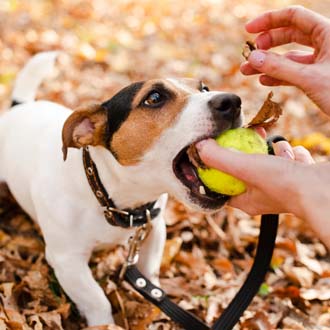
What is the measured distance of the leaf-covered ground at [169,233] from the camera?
9.26ft

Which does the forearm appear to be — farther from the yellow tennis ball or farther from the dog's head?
the dog's head

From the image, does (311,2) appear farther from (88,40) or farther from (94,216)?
(94,216)

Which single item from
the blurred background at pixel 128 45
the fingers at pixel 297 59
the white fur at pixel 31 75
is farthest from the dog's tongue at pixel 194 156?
the blurred background at pixel 128 45

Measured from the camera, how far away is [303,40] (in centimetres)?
255

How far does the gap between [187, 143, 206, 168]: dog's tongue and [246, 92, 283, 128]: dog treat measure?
0.26 metres

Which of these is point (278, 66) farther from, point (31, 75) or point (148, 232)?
point (31, 75)

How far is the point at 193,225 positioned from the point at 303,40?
1452 mm

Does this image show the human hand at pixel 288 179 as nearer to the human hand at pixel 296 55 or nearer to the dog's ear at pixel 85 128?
the human hand at pixel 296 55

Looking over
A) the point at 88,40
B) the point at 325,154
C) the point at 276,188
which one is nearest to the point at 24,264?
the point at 276,188

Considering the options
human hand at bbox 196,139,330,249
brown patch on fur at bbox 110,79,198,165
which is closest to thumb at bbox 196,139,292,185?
human hand at bbox 196,139,330,249

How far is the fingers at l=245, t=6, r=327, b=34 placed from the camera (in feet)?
7.79

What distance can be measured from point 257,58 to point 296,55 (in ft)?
1.25

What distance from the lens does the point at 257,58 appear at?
2.26 meters

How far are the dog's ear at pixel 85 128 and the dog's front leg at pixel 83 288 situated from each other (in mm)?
649
